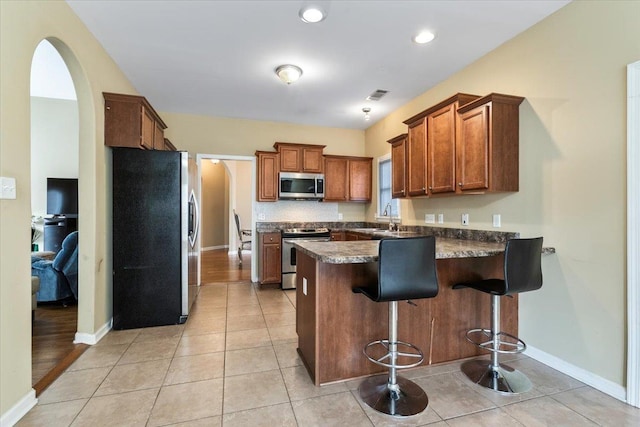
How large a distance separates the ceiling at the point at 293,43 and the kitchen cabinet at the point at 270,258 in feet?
6.79

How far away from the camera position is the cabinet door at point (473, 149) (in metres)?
2.59

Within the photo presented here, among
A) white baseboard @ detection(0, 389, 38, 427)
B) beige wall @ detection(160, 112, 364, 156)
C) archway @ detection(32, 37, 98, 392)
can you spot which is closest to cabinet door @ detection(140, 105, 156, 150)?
archway @ detection(32, 37, 98, 392)

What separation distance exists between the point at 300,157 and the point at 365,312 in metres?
3.39

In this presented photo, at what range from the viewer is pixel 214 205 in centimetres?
924

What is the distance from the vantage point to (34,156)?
4.98 metres

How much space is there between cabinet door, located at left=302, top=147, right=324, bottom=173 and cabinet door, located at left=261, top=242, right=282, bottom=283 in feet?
4.62

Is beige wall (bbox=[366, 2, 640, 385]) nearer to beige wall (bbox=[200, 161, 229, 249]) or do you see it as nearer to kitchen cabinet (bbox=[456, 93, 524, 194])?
kitchen cabinet (bbox=[456, 93, 524, 194])

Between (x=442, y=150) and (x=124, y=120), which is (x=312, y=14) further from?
(x=124, y=120)

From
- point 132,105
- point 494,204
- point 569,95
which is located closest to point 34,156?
point 132,105

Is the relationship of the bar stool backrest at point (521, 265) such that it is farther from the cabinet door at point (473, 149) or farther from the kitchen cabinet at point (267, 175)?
the kitchen cabinet at point (267, 175)

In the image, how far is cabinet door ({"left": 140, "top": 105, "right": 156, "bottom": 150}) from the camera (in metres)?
3.12

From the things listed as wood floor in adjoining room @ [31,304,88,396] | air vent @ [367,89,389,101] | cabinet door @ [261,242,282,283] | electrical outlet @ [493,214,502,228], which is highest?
air vent @ [367,89,389,101]

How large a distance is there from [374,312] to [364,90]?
9.55ft

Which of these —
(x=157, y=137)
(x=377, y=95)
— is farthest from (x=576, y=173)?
(x=157, y=137)
